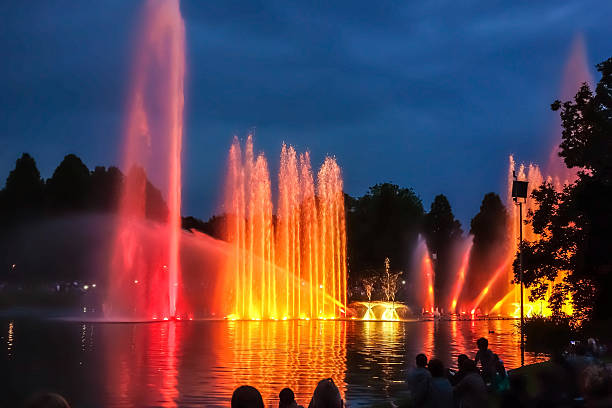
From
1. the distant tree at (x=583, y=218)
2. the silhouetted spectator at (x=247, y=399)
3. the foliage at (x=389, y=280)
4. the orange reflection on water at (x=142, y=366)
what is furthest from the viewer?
the foliage at (x=389, y=280)

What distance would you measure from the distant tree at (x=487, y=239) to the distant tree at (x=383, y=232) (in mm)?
9145

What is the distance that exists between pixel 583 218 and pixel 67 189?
7053cm

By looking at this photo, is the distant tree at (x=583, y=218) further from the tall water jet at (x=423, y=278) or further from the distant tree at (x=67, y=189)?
the distant tree at (x=67, y=189)

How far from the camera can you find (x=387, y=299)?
11169 cm

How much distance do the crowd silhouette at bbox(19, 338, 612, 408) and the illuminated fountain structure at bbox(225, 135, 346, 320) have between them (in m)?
53.1

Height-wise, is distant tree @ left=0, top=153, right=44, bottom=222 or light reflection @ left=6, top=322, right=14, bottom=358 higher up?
distant tree @ left=0, top=153, right=44, bottom=222

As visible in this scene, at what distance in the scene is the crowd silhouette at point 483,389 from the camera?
6789mm

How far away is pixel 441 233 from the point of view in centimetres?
13075

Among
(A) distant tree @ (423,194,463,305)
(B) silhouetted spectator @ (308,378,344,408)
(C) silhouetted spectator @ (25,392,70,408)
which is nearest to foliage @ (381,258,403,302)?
(A) distant tree @ (423,194,463,305)

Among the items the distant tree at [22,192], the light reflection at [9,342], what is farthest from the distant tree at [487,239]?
the light reflection at [9,342]

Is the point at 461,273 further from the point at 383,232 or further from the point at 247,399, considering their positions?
the point at 247,399

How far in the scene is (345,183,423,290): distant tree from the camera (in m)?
116

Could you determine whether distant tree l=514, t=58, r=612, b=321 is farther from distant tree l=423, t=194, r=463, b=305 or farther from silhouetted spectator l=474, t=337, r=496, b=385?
distant tree l=423, t=194, r=463, b=305

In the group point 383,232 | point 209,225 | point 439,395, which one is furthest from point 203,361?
point 209,225
